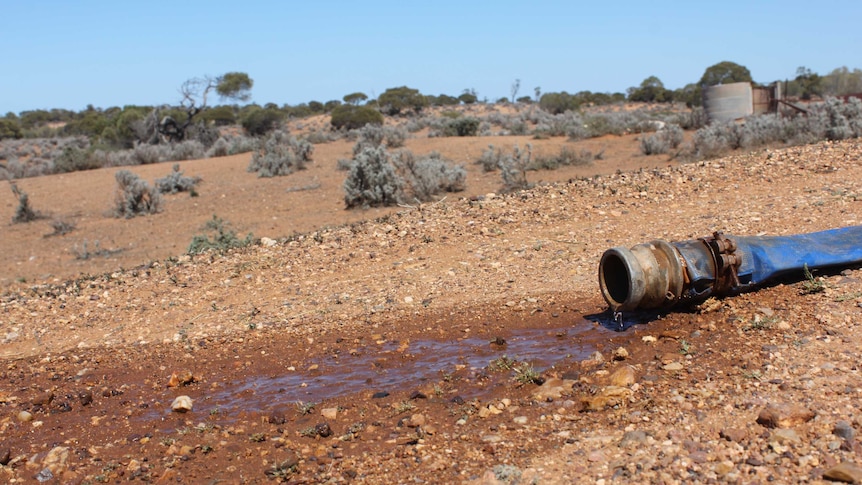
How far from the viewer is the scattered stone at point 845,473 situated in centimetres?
311

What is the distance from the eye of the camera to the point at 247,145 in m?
25.1

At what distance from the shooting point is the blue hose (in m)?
5.14

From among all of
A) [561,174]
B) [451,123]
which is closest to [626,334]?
[561,174]

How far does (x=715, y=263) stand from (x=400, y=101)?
42.6m

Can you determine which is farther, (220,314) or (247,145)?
(247,145)

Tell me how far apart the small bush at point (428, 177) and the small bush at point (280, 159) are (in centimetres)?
394

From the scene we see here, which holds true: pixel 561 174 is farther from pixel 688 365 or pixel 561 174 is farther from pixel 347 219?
pixel 688 365

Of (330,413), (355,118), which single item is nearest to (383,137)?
(355,118)

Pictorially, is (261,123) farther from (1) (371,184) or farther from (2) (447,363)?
(2) (447,363)

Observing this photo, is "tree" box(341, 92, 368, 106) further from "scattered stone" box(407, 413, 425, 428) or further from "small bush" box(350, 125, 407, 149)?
"scattered stone" box(407, 413, 425, 428)

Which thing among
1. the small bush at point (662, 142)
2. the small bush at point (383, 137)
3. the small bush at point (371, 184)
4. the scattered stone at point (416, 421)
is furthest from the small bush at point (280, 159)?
the scattered stone at point (416, 421)

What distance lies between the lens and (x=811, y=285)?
17.6 feet

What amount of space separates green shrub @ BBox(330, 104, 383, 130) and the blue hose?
28.8 metres

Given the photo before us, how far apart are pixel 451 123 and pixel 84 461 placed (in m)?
22.6
